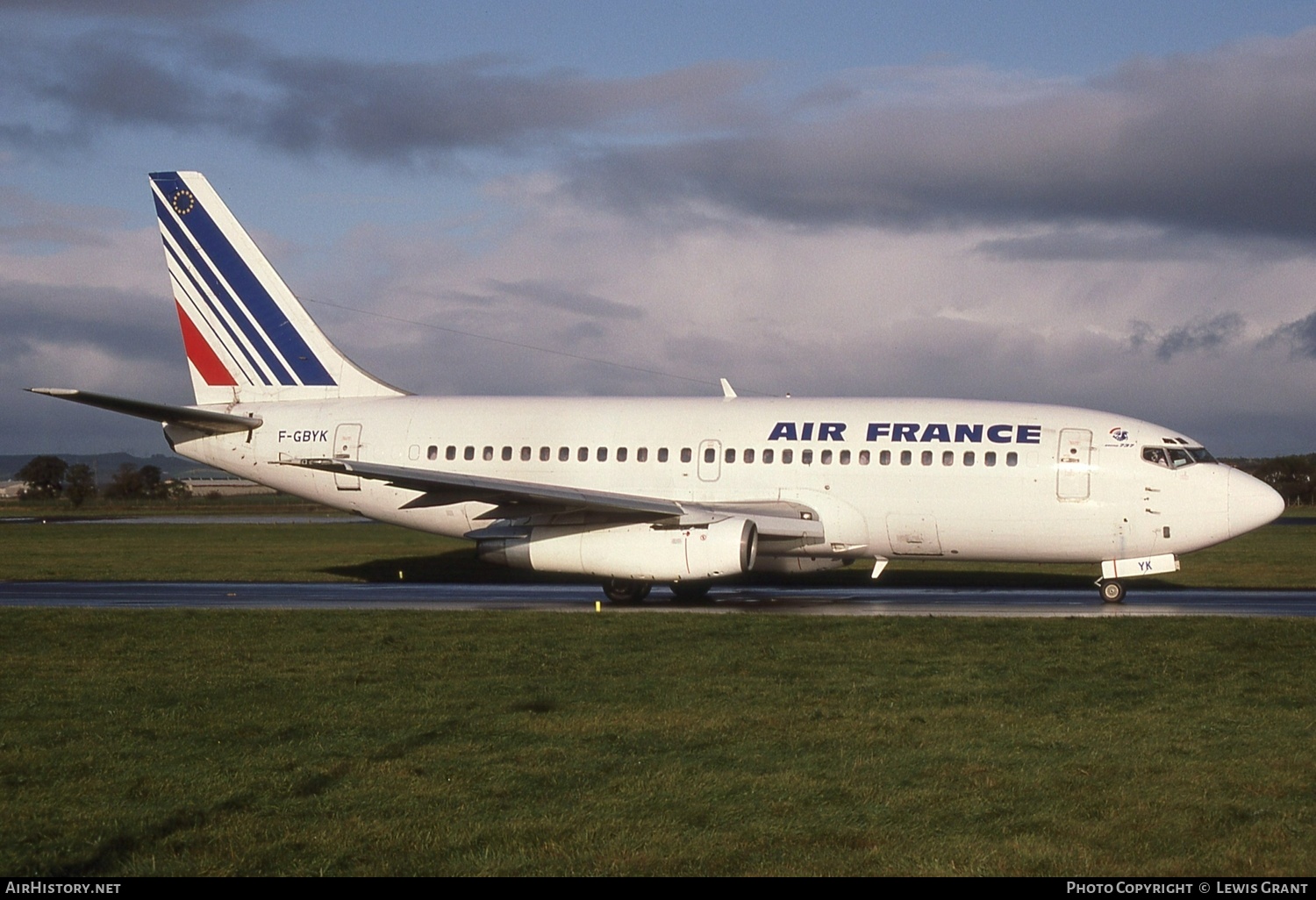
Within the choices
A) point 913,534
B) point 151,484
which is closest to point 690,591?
point 913,534

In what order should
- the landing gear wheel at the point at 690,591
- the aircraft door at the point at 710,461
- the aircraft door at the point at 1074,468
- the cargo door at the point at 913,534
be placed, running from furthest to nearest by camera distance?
the landing gear wheel at the point at 690,591 → the aircraft door at the point at 710,461 → the cargo door at the point at 913,534 → the aircraft door at the point at 1074,468

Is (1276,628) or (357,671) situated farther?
(1276,628)

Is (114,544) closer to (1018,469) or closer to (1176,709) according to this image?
(1018,469)

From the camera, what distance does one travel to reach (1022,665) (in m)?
15.0

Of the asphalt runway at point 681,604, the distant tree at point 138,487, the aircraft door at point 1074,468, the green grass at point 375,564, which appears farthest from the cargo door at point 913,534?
the distant tree at point 138,487

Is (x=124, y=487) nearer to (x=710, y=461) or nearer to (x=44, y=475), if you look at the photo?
(x=44, y=475)

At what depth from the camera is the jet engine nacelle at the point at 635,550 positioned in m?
23.5

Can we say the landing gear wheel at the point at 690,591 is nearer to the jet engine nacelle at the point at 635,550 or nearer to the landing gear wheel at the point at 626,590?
the landing gear wheel at the point at 626,590

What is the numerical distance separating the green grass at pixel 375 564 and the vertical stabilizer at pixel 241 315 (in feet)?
15.4

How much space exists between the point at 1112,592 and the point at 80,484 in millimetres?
110823

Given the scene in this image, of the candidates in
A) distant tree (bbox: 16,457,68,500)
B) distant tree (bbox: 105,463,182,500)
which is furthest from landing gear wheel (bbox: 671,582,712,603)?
distant tree (bbox: 16,457,68,500)

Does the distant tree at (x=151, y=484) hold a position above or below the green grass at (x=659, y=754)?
above

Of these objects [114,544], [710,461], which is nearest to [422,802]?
[710,461]
